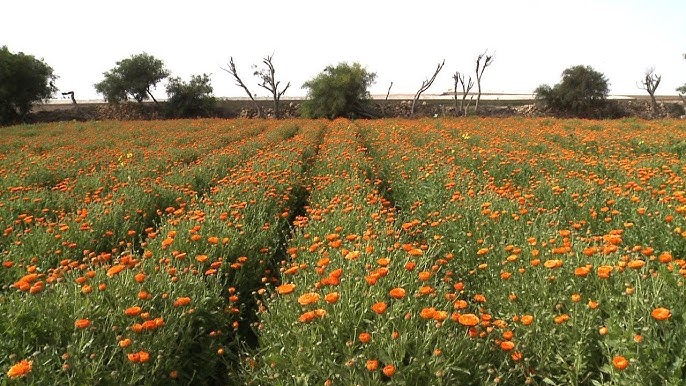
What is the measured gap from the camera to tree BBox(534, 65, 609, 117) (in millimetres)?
37469

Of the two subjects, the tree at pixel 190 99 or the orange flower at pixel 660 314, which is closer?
the orange flower at pixel 660 314

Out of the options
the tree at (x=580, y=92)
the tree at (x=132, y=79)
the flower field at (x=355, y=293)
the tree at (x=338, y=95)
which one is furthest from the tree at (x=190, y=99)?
the flower field at (x=355, y=293)

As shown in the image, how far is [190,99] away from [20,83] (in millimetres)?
12203

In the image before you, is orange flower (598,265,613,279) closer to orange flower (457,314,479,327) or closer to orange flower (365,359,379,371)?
orange flower (457,314,479,327)

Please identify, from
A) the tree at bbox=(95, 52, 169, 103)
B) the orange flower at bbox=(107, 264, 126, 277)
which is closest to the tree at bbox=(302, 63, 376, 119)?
the tree at bbox=(95, 52, 169, 103)

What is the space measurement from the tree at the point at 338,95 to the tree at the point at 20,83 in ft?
67.1

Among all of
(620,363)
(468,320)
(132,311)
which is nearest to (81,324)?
(132,311)

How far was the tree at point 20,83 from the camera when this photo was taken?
34562mm

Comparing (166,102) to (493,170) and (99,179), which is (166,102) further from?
(493,170)

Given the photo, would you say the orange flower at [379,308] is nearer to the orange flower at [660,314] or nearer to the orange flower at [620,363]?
the orange flower at [620,363]

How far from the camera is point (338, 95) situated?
36062 mm

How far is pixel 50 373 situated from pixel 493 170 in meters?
7.18

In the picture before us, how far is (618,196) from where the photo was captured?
525 cm

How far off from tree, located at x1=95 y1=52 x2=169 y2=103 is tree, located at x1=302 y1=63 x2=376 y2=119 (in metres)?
13.7
